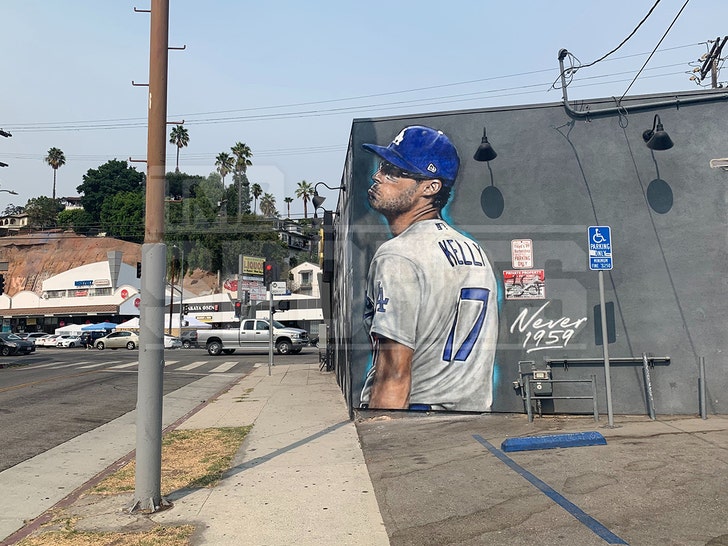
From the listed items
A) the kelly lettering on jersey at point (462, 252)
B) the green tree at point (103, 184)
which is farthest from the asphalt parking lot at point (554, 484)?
the green tree at point (103, 184)

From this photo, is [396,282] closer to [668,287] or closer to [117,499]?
[668,287]

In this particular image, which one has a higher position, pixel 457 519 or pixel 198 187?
pixel 198 187

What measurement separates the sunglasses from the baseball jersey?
0.85 meters

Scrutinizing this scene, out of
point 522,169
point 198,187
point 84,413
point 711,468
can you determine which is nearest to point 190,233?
point 198,187

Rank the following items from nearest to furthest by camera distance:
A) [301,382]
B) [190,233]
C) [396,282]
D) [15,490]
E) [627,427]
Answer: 1. [15,490]
2. [627,427]
3. [396,282]
4. [301,382]
5. [190,233]

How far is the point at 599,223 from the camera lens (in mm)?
11156

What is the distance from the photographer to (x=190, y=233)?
5778 cm

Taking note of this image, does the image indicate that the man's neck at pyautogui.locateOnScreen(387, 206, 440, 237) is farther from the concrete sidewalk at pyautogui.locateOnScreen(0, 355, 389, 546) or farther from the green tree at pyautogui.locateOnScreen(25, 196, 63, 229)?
the green tree at pyautogui.locateOnScreen(25, 196, 63, 229)

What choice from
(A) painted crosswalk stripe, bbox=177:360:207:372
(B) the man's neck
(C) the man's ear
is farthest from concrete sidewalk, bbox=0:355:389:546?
(A) painted crosswalk stripe, bbox=177:360:207:372

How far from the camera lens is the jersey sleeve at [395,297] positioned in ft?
36.8

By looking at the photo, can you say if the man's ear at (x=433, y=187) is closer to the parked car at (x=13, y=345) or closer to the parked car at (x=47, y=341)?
the parked car at (x=13, y=345)

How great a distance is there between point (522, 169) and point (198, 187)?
53.8 metres

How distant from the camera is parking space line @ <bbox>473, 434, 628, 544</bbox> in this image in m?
5.22

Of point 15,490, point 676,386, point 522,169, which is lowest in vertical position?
point 15,490
